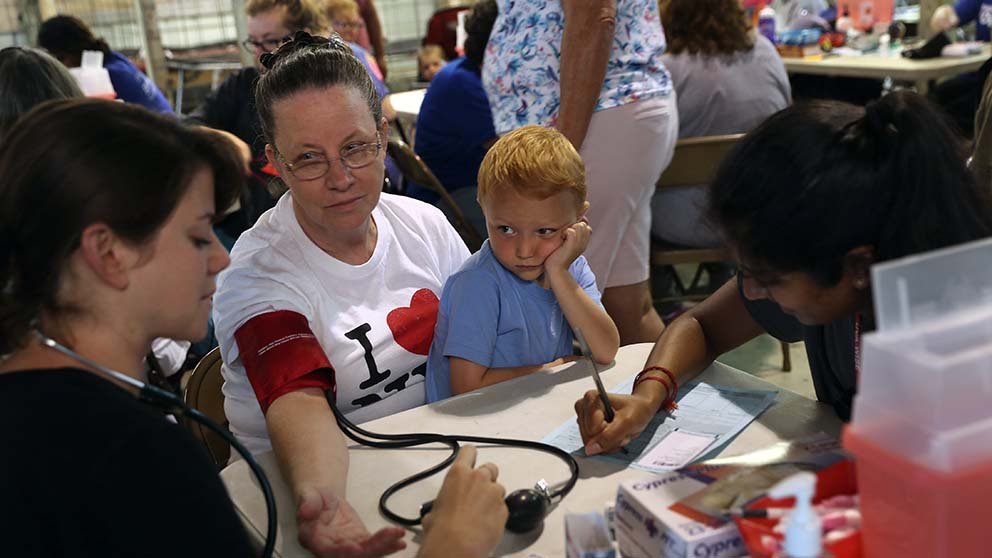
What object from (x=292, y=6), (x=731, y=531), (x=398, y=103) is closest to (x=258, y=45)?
(x=292, y=6)

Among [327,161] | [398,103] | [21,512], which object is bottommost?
[398,103]

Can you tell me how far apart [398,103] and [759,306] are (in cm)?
325

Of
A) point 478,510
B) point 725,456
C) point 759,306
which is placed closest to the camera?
point 478,510

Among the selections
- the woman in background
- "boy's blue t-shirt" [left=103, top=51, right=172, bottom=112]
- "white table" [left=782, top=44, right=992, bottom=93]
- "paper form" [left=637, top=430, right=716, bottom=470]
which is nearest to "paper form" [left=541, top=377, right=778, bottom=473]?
"paper form" [left=637, top=430, right=716, bottom=470]

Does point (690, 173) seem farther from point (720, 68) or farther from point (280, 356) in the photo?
point (280, 356)

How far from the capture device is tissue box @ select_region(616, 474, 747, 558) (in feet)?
2.87

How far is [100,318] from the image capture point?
3.20ft

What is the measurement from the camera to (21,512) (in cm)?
85

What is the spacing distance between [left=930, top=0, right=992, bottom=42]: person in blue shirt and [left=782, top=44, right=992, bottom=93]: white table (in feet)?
0.59

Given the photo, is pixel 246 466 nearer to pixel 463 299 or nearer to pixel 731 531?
pixel 463 299

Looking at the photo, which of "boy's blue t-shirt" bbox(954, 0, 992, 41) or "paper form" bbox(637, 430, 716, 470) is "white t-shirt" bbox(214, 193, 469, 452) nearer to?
"paper form" bbox(637, 430, 716, 470)

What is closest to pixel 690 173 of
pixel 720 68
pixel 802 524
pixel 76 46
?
pixel 720 68

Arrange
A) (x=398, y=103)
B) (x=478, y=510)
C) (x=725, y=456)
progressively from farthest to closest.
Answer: (x=398, y=103), (x=725, y=456), (x=478, y=510)

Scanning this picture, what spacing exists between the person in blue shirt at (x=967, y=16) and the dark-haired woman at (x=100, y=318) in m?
4.33
